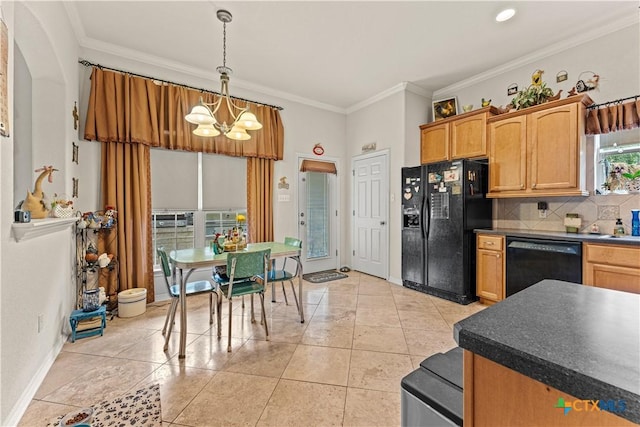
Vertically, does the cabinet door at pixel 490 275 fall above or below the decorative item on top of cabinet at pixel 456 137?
below

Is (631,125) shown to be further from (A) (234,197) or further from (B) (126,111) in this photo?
(B) (126,111)

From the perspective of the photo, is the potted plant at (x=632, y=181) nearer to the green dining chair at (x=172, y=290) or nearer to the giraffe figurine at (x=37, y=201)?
the green dining chair at (x=172, y=290)

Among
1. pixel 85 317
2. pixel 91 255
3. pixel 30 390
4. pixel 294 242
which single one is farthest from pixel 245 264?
pixel 91 255

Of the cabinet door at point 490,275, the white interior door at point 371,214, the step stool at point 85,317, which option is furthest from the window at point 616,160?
the step stool at point 85,317

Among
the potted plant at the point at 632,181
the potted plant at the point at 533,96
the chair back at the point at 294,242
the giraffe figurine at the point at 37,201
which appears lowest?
the chair back at the point at 294,242

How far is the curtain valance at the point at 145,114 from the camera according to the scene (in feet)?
10.1

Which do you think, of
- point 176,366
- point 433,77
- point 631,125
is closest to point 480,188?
point 631,125

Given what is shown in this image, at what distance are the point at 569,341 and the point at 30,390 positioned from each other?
9.32 feet

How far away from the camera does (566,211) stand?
10.5 feet

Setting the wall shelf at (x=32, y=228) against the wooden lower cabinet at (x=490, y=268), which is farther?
the wooden lower cabinet at (x=490, y=268)

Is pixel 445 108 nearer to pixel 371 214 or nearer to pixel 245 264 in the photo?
pixel 371 214

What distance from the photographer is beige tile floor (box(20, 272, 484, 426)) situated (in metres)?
1.70

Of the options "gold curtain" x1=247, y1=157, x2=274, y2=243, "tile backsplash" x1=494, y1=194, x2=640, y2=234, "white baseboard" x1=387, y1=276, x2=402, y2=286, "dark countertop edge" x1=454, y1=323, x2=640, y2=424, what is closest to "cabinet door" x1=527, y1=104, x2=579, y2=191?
"tile backsplash" x1=494, y1=194, x2=640, y2=234

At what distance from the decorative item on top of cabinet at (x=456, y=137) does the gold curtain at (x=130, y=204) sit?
3825 mm
